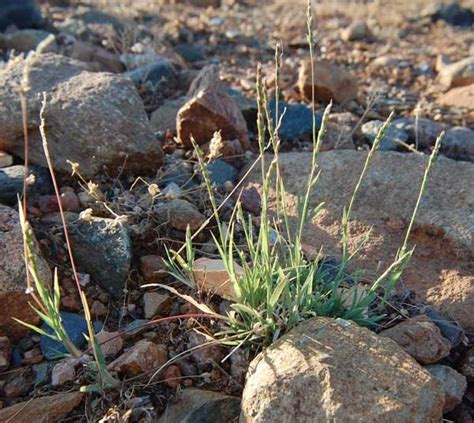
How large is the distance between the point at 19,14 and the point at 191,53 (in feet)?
4.90

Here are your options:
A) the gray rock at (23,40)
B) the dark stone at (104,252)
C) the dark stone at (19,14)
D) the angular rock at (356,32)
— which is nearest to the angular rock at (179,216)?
the dark stone at (104,252)

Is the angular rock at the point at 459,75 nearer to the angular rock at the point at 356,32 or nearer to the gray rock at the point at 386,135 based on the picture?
the gray rock at the point at 386,135

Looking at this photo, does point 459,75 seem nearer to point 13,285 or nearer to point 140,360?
point 140,360

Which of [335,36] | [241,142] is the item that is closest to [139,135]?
[241,142]

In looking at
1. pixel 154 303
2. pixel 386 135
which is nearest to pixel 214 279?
pixel 154 303

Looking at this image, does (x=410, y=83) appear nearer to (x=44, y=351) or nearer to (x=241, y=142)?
(x=241, y=142)

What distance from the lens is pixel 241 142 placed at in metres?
3.39

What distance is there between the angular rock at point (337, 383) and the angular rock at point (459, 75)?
315 cm

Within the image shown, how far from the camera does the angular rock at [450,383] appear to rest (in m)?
2.02

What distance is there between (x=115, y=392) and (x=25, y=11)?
4.19 metres

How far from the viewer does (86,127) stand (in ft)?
9.68

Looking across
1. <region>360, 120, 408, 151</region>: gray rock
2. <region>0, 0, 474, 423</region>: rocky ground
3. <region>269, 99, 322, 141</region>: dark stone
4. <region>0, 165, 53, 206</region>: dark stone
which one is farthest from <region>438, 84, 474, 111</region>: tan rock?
<region>0, 165, 53, 206</region>: dark stone

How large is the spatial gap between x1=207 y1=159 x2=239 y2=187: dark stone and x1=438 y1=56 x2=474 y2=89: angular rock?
2242 mm

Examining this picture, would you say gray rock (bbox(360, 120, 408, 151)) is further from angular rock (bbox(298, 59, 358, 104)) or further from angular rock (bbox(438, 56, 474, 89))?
angular rock (bbox(438, 56, 474, 89))
